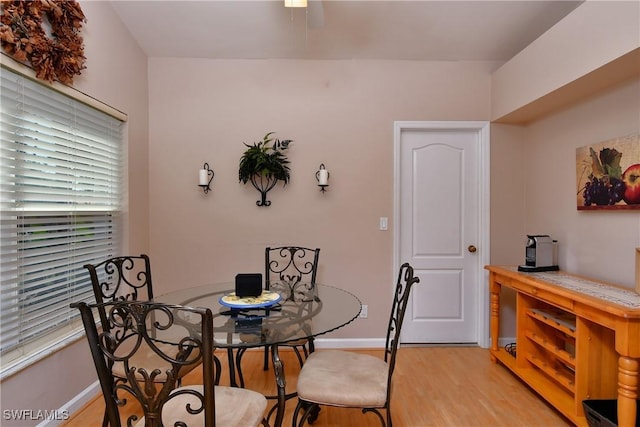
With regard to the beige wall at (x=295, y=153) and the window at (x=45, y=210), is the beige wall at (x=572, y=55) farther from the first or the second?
the window at (x=45, y=210)

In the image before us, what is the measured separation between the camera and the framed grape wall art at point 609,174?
6.49 ft

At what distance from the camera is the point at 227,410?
1331 mm

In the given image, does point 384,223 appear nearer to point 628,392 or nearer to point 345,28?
point 345,28

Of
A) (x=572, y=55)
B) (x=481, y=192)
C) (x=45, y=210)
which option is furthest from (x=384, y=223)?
(x=45, y=210)

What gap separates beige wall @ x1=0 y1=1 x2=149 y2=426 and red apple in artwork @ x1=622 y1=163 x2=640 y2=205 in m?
3.59

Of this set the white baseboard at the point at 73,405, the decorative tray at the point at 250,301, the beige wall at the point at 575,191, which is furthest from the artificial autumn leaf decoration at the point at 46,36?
the beige wall at the point at 575,191

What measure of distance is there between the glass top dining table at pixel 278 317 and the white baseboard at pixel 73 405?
0.88 m

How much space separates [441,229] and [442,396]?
1436 millimetres

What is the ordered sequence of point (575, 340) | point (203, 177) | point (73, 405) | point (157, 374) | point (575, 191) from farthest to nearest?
point (203, 177) → point (575, 191) → point (73, 405) → point (575, 340) → point (157, 374)

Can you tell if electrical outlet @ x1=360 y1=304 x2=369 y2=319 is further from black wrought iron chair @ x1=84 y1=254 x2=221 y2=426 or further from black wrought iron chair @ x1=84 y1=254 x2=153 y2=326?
black wrought iron chair @ x1=84 y1=254 x2=153 y2=326

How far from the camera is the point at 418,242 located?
3064mm

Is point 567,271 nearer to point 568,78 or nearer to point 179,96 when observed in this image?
point 568,78

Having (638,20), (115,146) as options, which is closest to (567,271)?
(638,20)

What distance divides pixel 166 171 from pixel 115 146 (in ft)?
1.58
